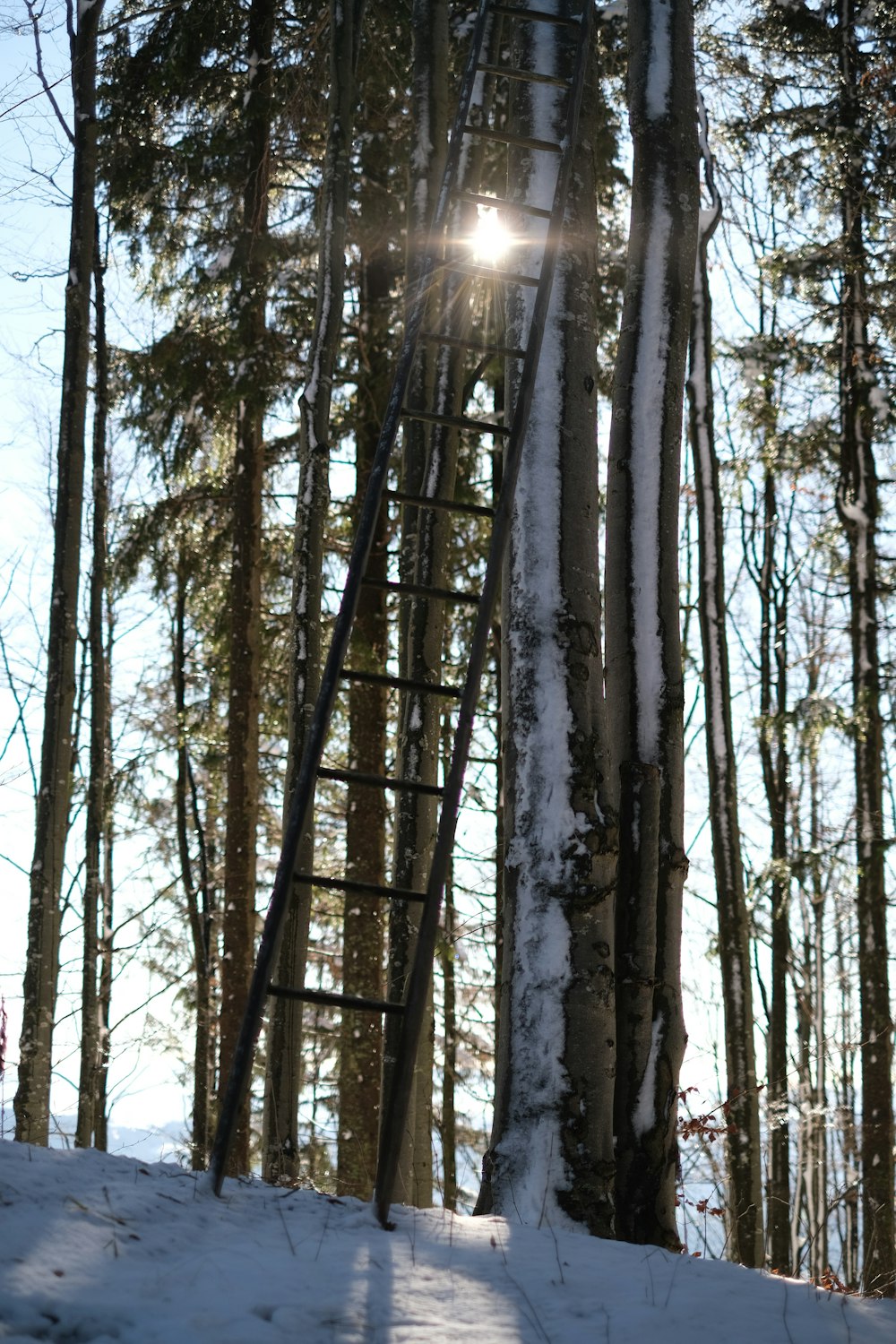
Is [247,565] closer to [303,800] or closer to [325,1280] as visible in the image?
[303,800]

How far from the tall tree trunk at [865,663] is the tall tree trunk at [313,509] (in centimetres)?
534

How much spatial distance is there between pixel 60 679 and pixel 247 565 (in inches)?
138

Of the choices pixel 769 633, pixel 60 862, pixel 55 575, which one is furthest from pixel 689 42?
pixel 769 633

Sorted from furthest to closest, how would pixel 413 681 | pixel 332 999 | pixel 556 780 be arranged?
pixel 556 780
pixel 413 681
pixel 332 999

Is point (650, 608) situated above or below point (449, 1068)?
above

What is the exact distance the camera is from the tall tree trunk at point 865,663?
1019cm

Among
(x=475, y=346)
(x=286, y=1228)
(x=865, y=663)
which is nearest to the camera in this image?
(x=286, y=1228)

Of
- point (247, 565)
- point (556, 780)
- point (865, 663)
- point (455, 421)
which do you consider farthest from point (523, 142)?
point (865, 663)

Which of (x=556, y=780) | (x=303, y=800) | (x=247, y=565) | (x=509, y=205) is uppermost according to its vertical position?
(x=247, y=565)

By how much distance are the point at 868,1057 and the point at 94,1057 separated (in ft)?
24.5

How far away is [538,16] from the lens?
4613 mm

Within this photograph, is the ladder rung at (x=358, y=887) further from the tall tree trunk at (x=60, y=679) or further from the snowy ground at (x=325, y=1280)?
the tall tree trunk at (x=60, y=679)

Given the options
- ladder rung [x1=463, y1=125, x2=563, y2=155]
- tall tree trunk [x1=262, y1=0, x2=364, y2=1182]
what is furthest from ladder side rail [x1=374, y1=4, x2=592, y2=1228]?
tall tree trunk [x1=262, y1=0, x2=364, y2=1182]

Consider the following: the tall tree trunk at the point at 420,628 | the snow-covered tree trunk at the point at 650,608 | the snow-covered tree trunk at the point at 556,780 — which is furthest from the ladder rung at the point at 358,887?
the tall tree trunk at the point at 420,628
